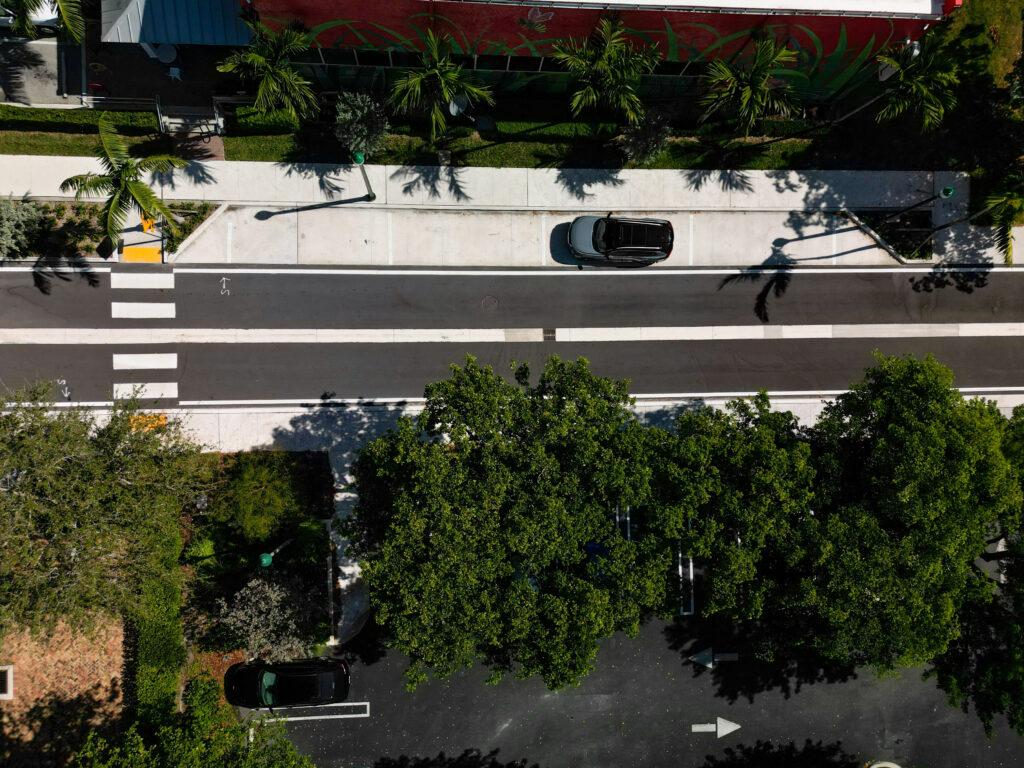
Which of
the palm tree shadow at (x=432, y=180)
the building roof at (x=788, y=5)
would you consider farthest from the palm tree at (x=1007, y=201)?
the palm tree shadow at (x=432, y=180)

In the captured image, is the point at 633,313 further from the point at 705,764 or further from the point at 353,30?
the point at 705,764

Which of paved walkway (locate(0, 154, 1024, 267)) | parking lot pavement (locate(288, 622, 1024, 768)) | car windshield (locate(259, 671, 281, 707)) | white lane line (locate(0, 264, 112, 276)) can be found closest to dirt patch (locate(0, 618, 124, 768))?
car windshield (locate(259, 671, 281, 707))

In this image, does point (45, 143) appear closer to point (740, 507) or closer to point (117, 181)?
point (117, 181)

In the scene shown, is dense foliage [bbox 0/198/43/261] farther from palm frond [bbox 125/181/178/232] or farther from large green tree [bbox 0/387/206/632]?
large green tree [bbox 0/387/206/632]

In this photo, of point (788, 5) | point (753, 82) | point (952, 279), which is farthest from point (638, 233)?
point (952, 279)

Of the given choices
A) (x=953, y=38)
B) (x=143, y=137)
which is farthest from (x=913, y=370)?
(x=143, y=137)

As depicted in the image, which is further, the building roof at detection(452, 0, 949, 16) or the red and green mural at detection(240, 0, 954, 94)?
the red and green mural at detection(240, 0, 954, 94)
